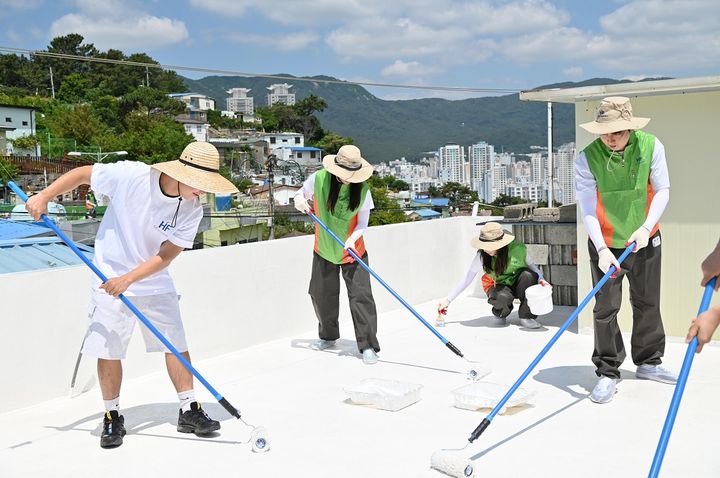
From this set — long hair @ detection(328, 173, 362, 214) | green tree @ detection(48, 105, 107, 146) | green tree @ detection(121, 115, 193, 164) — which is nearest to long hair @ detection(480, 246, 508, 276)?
long hair @ detection(328, 173, 362, 214)

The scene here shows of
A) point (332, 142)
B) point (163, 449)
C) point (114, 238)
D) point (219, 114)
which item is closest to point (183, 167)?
point (114, 238)

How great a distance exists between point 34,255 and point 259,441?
10.5 ft

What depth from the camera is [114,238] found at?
3.51m

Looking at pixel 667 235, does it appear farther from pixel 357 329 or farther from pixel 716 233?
pixel 357 329

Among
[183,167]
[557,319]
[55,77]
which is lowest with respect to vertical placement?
[557,319]

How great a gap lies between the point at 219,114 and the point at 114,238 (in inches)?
4288

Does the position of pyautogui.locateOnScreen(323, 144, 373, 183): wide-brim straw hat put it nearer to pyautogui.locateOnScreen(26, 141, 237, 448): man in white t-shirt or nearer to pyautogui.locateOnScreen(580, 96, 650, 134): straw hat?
pyautogui.locateOnScreen(580, 96, 650, 134): straw hat

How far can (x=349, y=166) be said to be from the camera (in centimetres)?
510

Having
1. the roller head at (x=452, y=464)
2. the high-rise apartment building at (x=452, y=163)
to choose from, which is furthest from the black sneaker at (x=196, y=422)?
the high-rise apartment building at (x=452, y=163)

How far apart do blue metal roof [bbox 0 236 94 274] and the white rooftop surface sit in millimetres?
1333

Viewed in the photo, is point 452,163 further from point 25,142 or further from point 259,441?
point 259,441

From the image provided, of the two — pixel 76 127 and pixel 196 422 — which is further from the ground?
pixel 76 127

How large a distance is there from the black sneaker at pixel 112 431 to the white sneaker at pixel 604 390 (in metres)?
2.22

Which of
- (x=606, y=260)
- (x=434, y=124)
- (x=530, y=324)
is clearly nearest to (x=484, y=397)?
(x=606, y=260)
